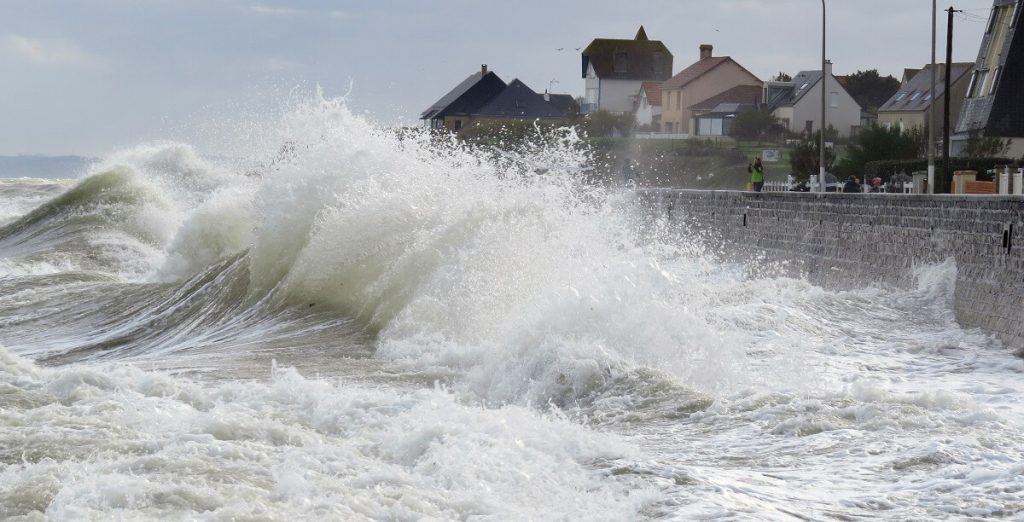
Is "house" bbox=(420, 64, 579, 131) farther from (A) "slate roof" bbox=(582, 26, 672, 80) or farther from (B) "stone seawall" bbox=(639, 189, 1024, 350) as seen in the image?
(B) "stone seawall" bbox=(639, 189, 1024, 350)

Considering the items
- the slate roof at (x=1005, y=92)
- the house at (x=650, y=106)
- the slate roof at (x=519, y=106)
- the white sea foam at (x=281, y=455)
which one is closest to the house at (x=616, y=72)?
the slate roof at (x=519, y=106)

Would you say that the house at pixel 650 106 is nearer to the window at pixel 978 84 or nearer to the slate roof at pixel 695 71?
the slate roof at pixel 695 71

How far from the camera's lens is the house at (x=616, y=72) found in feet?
279

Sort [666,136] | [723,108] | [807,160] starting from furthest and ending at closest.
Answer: [723,108]
[666,136]
[807,160]

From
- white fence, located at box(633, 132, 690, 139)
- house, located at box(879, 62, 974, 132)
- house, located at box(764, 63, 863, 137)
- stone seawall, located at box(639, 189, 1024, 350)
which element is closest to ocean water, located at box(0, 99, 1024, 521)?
stone seawall, located at box(639, 189, 1024, 350)

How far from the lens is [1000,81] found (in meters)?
37.5

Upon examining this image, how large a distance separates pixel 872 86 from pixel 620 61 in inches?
677

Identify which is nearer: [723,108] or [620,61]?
[723,108]

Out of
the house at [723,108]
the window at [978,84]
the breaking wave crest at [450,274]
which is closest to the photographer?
the breaking wave crest at [450,274]

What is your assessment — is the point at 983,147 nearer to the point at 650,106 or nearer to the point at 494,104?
the point at 650,106

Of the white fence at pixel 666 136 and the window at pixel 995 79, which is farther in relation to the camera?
the white fence at pixel 666 136

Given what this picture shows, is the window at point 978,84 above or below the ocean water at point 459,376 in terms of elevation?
above

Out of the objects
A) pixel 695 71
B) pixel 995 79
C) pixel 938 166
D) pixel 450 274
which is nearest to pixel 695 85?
pixel 695 71

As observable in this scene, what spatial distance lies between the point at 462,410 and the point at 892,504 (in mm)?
2525
